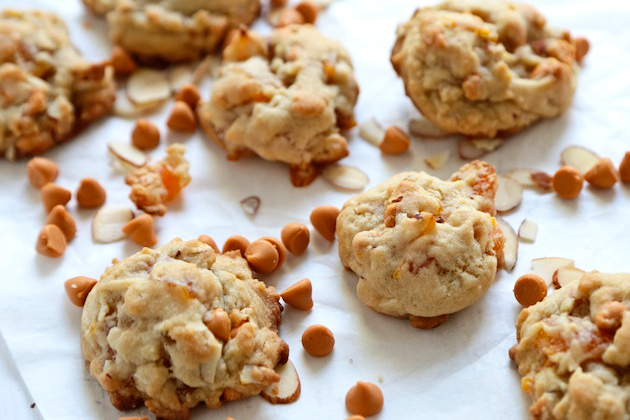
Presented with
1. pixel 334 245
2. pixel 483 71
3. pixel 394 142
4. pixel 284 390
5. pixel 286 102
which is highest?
pixel 483 71

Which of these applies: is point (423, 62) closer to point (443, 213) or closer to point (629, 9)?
point (443, 213)

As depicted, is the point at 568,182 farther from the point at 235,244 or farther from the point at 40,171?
the point at 40,171

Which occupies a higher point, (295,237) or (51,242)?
(295,237)

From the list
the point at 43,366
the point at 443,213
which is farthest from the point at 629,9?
the point at 43,366

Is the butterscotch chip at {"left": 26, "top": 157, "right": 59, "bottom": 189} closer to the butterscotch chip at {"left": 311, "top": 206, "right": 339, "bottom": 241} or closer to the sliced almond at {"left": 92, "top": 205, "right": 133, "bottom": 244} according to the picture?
the sliced almond at {"left": 92, "top": 205, "right": 133, "bottom": 244}

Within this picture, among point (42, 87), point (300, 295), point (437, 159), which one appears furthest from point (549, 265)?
point (42, 87)

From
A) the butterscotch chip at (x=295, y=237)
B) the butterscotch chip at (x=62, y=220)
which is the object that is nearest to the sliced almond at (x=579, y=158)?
the butterscotch chip at (x=295, y=237)
